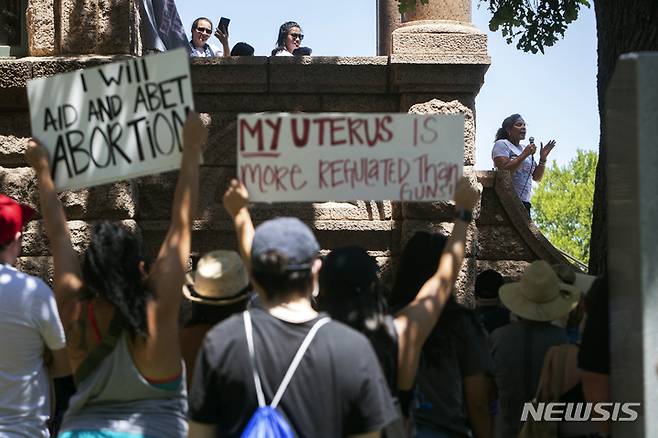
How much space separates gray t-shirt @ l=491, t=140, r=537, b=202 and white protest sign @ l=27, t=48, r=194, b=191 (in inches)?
256

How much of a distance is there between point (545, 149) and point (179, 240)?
24.9 feet

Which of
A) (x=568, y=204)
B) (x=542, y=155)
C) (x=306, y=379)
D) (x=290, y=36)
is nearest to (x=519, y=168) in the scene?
(x=542, y=155)

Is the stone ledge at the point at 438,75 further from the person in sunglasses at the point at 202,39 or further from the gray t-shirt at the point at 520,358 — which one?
the gray t-shirt at the point at 520,358

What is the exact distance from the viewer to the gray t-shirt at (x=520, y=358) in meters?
5.78

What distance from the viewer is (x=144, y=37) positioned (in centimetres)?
981

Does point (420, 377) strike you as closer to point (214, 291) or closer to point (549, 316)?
point (214, 291)

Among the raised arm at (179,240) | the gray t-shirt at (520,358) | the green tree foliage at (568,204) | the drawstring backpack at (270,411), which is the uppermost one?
the raised arm at (179,240)

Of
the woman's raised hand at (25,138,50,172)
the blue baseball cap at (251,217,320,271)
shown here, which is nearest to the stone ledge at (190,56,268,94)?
the woman's raised hand at (25,138,50,172)

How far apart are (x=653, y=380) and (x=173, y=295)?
1.75 metres

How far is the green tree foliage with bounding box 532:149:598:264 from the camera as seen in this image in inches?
2879

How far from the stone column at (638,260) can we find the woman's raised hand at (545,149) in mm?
6883

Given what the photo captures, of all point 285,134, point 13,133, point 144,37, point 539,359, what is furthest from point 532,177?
point 285,134

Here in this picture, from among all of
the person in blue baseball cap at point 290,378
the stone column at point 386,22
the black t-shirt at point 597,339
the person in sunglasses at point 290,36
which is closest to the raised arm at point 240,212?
the person in blue baseball cap at point 290,378

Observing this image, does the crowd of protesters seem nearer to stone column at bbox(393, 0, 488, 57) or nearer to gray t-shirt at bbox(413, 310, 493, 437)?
gray t-shirt at bbox(413, 310, 493, 437)
